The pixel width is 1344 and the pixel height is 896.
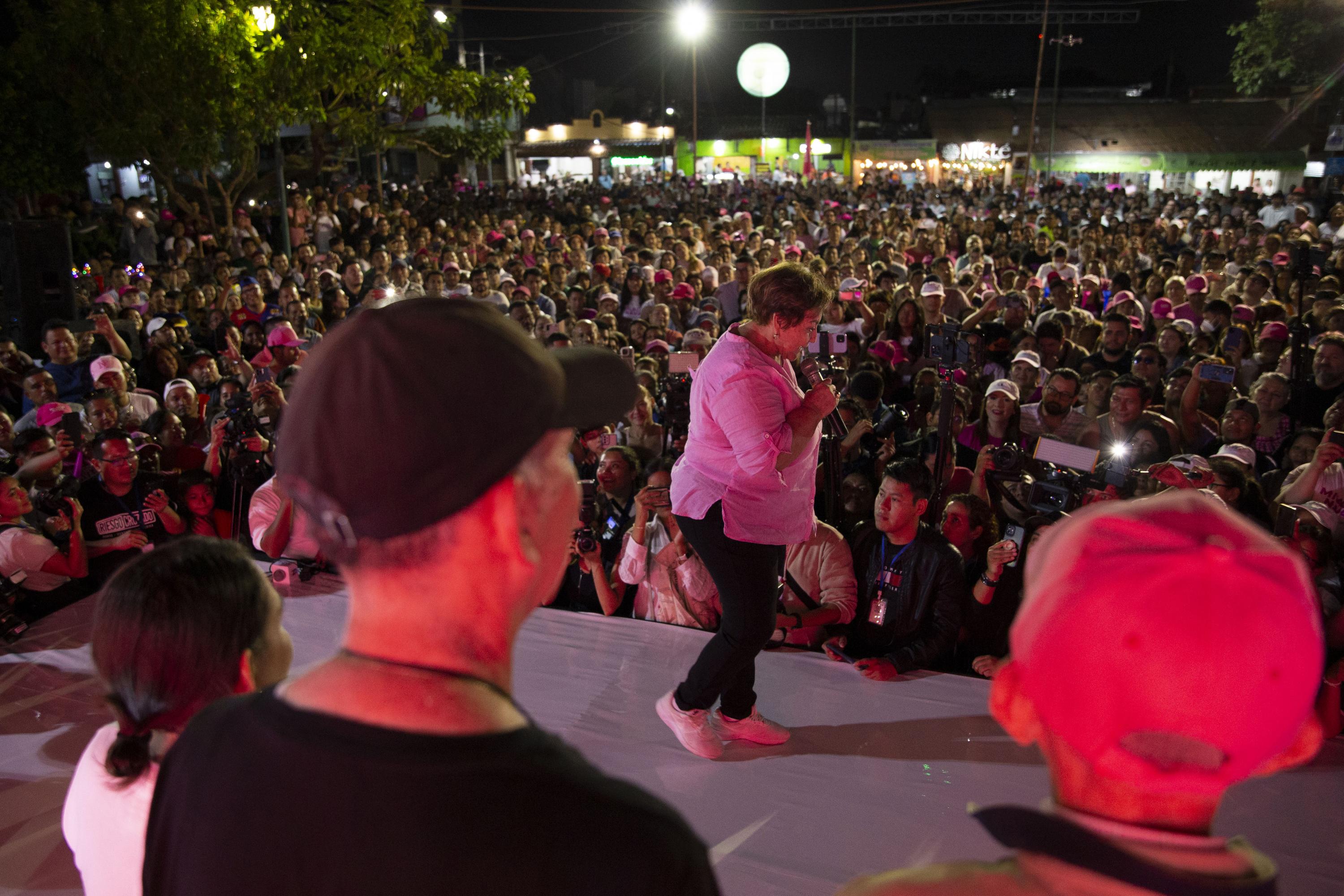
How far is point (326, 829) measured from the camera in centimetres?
70

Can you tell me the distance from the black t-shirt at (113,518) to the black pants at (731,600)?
2982mm

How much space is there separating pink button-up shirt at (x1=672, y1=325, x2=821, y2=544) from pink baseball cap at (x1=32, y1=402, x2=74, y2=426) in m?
4.50

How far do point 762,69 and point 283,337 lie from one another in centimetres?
1602

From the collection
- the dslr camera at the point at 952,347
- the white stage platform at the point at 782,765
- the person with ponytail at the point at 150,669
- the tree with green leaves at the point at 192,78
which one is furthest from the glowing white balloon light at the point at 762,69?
the person with ponytail at the point at 150,669

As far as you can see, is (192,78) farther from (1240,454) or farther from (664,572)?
Answer: (1240,454)

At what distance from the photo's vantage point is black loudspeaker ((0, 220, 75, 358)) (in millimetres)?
8586

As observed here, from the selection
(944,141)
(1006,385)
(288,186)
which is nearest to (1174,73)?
(944,141)

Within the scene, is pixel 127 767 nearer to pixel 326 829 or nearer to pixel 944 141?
pixel 326 829

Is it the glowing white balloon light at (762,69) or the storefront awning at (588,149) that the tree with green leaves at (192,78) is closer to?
the glowing white balloon light at (762,69)

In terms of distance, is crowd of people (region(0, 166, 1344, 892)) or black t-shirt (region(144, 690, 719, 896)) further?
crowd of people (region(0, 166, 1344, 892))

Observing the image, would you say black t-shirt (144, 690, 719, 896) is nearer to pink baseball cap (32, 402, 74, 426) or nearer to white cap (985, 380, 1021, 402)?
white cap (985, 380, 1021, 402)

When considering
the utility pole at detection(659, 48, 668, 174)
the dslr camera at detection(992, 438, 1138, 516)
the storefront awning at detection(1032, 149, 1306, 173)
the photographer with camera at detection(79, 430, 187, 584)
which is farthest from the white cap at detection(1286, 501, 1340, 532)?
the utility pole at detection(659, 48, 668, 174)

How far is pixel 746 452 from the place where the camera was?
2.44 m

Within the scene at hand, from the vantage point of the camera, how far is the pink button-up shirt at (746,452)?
2445 millimetres
